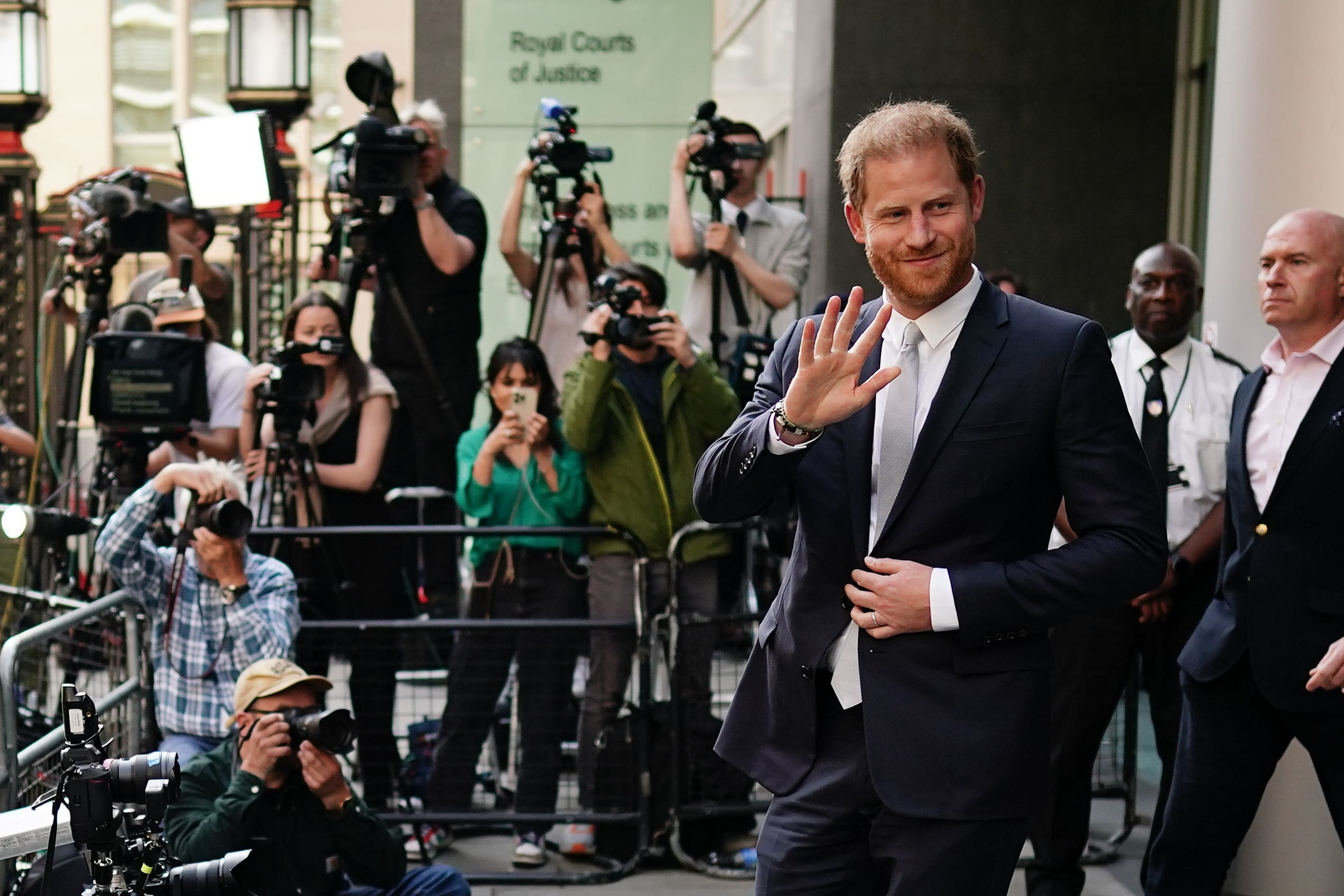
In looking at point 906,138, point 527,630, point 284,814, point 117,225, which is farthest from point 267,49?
point 906,138

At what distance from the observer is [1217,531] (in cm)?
502

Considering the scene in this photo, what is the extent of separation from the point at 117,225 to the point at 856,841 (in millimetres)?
4619

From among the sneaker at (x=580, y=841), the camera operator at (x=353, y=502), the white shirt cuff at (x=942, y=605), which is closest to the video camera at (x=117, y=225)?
the camera operator at (x=353, y=502)

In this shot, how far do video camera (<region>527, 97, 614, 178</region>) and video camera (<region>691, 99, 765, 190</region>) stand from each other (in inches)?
15.2

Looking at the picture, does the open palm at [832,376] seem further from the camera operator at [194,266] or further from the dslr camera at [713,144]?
the camera operator at [194,266]

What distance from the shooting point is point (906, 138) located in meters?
2.67

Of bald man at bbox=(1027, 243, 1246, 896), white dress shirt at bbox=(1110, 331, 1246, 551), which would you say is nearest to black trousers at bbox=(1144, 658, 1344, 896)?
bald man at bbox=(1027, 243, 1246, 896)

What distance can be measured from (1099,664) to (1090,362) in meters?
2.48

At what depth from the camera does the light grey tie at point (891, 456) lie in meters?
2.74

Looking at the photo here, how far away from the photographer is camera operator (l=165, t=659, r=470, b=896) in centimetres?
411

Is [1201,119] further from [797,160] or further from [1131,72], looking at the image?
[797,160]

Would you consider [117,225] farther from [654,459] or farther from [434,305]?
[654,459]

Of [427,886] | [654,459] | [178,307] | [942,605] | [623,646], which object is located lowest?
[427,886]

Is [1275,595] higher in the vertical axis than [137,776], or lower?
higher
